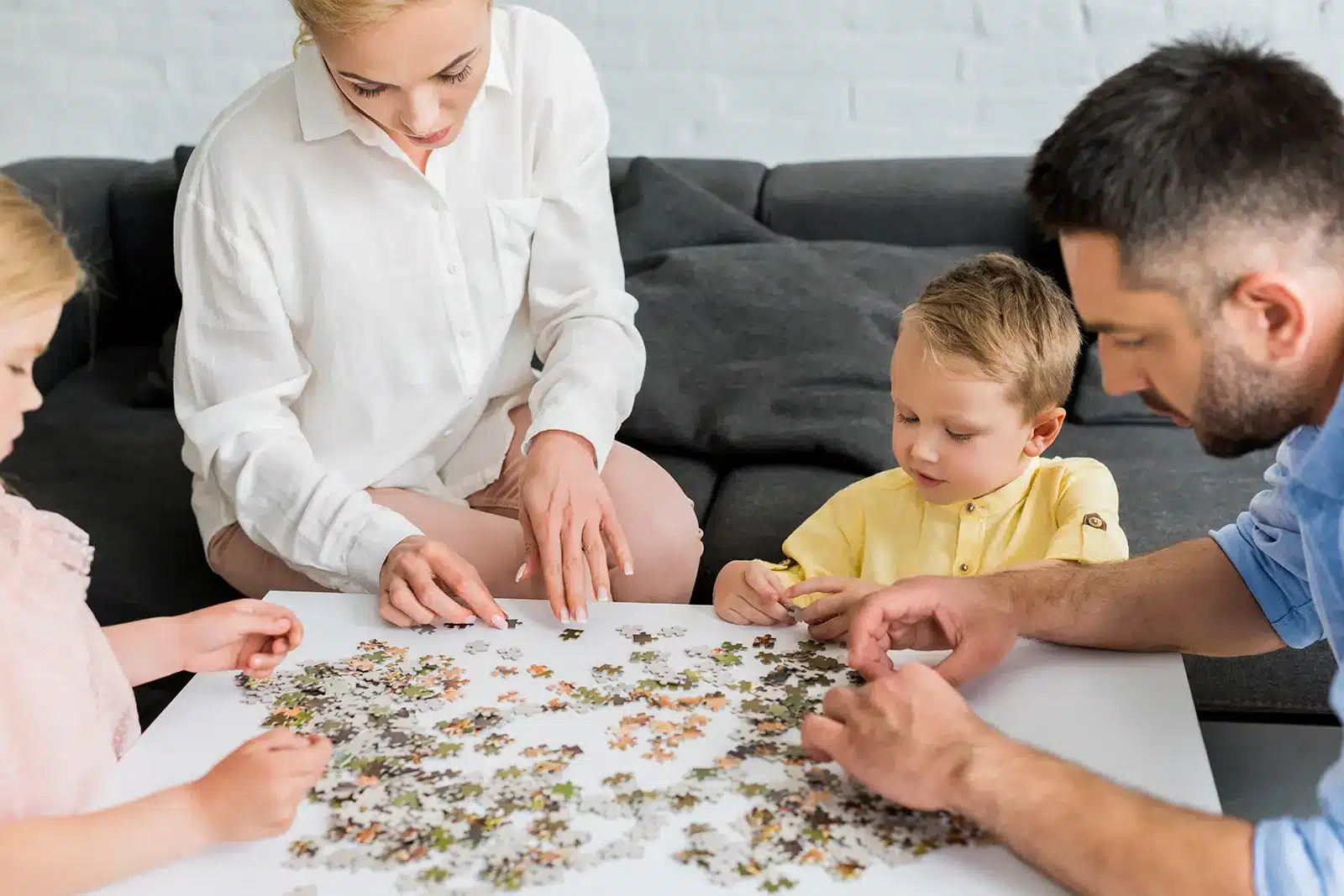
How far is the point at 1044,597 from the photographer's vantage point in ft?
5.06

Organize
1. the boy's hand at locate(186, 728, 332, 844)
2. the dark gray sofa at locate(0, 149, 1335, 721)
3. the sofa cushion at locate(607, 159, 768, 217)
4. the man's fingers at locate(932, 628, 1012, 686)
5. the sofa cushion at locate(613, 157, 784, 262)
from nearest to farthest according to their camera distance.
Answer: the boy's hand at locate(186, 728, 332, 844)
the man's fingers at locate(932, 628, 1012, 686)
the dark gray sofa at locate(0, 149, 1335, 721)
the sofa cushion at locate(613, 157, 784, 262)
the sofa cushion at locate(607, 159, 768, 217)

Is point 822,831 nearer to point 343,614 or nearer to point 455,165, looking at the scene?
point 343,614

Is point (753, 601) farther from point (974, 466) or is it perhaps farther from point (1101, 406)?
point (1101, 406)

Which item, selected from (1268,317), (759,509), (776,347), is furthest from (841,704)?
(776,347)

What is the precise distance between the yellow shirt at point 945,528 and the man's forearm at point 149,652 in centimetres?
82

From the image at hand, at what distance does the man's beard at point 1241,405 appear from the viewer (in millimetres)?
1253

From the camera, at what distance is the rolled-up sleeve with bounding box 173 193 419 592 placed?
1923 mm

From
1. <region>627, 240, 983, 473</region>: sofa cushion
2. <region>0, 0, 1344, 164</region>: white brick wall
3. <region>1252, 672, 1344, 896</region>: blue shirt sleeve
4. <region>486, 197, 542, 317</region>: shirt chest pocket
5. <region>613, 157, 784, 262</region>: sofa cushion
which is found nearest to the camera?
<region>1252, 672, 1344, 896</region>: blue shirt sleeve

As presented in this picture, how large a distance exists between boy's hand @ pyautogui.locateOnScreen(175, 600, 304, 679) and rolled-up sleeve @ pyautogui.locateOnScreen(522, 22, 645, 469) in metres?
0.66

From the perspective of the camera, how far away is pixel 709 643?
1562 millimetres

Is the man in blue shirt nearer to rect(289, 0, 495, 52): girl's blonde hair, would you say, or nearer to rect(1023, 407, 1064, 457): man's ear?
rect(1023, 407, 1064, 457): man's ear

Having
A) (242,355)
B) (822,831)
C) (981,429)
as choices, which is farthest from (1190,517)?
(242,355)

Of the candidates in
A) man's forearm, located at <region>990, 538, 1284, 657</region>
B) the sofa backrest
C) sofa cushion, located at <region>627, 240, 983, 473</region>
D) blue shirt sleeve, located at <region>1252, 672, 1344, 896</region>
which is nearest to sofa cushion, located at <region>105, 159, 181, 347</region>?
the sofa backrest

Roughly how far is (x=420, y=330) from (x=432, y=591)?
23.5 inches
